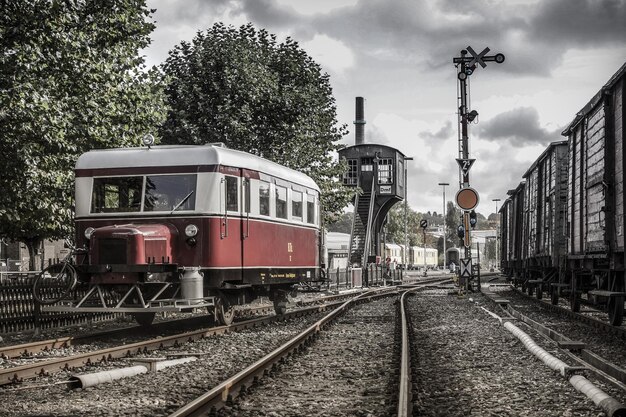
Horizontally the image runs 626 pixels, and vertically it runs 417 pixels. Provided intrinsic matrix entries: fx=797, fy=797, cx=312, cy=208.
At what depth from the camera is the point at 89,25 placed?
700 inches

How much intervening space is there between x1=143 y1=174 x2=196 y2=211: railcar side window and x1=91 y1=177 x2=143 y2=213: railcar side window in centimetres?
28

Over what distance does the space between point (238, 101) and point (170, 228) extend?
15.9 m

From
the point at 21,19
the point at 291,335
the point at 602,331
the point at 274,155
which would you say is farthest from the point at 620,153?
the point at 274,155

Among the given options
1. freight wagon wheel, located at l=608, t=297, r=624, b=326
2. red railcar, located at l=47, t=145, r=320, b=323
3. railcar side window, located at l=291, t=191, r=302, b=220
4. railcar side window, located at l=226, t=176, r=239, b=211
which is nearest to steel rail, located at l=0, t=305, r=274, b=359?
red railcar, located at l=47, t=145, r=320, b=323

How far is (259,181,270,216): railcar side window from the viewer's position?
48.7 feet

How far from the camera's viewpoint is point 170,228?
13.1 m

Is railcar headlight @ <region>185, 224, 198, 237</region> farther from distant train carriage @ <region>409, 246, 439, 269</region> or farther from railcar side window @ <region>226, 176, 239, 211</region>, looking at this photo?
distant train carriage @ <region>409, 246, 439, 269</region>

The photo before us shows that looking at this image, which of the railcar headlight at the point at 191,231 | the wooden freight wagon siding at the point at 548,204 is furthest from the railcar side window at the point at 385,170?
the railcar headlight at the point at 191,231

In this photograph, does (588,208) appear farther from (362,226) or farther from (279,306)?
(362,226)

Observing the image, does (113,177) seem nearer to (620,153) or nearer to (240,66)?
(620,153)

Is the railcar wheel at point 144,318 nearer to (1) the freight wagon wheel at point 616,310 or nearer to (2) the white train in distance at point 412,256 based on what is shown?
(1) the freight wagon wheel at point 616,310

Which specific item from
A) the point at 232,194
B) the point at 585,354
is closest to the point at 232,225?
the point at 232,194

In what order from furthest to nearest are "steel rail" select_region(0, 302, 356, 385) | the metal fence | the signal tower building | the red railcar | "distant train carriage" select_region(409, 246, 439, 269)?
"distant train carriage" select_region(409, 246, 439, 269)
the signal tower building
the metal fence
the red railcar
"steel rail" select_region(0, 302, 356, 385)

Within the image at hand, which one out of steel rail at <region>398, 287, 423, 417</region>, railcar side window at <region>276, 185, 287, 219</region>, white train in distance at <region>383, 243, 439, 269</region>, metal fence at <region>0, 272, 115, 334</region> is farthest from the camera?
white train in distance at <region>383, 243, 439, 269</region>
